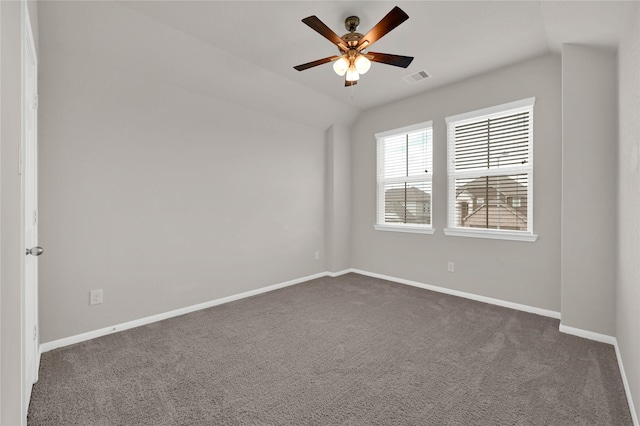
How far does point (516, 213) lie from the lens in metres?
3.40

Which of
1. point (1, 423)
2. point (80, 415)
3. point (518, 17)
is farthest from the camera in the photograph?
point (518, 17)

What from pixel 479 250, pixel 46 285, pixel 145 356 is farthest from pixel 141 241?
pixel 479 250

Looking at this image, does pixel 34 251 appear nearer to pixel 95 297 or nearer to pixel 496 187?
pixel 95 297

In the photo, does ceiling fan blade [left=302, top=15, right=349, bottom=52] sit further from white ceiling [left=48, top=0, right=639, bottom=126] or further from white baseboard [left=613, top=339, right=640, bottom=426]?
white baseboard [left=613, top=339, right=640, bottom=426]

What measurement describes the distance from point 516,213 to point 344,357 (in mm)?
2596

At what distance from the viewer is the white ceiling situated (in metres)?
2.37

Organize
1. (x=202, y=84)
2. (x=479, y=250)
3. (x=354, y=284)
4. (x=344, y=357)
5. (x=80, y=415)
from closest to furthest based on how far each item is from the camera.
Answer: (x=80, y=415) < (x=344, y=357) < (x=202, y=84) < (x=479, y=250) < (x=354, y=284)

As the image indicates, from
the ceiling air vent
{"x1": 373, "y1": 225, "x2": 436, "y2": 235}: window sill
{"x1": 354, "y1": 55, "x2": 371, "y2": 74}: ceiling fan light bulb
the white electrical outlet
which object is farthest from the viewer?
{"x1": 373, "y1": 225, "x2": 436, "y2": 235}: window sill

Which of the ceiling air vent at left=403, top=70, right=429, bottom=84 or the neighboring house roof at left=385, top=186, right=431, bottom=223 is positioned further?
the neighboring house roof at left=385, top=186, right=431, bottom=223

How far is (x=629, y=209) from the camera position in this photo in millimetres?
1932

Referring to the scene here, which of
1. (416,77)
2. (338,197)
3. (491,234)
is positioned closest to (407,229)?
(491,234)

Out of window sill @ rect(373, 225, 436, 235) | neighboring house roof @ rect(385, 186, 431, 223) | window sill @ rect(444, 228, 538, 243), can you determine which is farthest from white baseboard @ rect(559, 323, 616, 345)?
neighboring house roof @ rect(385, 186, 431, 223)

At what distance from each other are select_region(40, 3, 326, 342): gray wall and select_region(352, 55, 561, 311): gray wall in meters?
1.61

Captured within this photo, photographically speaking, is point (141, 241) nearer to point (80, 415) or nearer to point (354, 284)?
point (80, 415)
